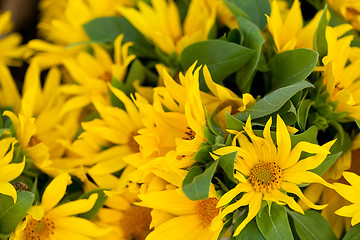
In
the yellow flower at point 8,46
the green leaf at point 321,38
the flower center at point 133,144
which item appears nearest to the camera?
the green leaf at point 321,38

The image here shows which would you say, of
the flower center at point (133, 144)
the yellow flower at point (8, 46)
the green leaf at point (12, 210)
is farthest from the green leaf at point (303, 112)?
the yellow flower at point (8, 46)

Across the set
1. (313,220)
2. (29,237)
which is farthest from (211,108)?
(29,237)

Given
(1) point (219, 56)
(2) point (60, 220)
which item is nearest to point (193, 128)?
(1) point (219, 56)

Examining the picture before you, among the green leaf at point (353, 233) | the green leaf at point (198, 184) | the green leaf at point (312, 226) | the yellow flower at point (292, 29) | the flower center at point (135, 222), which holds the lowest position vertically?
the flower center at point (135, 222)

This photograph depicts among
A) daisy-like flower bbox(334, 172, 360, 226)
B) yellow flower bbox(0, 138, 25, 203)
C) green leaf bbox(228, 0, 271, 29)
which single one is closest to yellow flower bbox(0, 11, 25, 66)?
yellow flower bbox(0, 138, 25, 203)

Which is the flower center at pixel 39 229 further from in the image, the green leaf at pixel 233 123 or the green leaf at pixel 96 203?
the green leaf at pixel 233 123

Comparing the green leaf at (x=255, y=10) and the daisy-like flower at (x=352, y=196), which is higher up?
the green leaf at (x=255, y=10)

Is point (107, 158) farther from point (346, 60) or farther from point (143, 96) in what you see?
point (346, 60)
